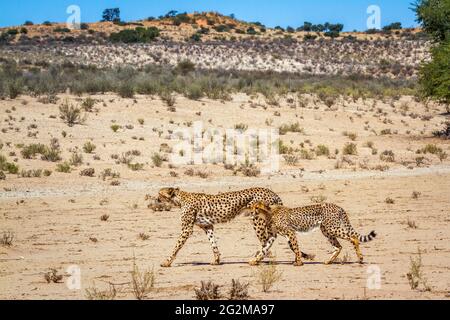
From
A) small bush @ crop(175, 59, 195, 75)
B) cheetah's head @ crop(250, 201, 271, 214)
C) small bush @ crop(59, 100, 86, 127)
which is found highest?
small bush @ crop(175, 59, 195, 75)

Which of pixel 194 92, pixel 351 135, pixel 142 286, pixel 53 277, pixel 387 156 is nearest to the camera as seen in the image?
pixel 142 286

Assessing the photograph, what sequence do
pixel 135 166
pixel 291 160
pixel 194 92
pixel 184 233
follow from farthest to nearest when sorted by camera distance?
pixel 194 92 → pixel 291 160 → pixel 135 166 → pixel 184 233

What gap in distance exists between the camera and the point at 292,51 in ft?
266

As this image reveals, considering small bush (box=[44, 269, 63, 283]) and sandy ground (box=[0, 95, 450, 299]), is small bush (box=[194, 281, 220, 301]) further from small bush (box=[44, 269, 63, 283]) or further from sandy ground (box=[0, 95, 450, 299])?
small bush (box=[44, 269, 63, 283])

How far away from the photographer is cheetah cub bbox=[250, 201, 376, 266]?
1266cm

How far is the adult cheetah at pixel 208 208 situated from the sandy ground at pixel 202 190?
495 mm

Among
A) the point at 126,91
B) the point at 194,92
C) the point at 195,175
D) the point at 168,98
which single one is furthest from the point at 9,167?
the point at 194,92

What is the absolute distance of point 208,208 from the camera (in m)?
13.0

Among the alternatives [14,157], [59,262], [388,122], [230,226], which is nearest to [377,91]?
[388,122]

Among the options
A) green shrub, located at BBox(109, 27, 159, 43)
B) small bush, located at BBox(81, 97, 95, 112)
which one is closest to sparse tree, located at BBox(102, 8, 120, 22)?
green shrub, located at BBox(109, 27, 159, 43)

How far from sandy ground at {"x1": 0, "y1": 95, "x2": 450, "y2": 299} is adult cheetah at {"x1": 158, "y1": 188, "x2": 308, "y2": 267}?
19.5 inches

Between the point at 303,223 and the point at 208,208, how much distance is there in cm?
156

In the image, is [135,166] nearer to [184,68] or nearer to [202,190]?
[202,190]

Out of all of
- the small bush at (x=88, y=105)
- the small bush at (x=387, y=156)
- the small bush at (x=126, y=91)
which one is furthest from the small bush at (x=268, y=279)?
the small bush at (x=126, y=91)
